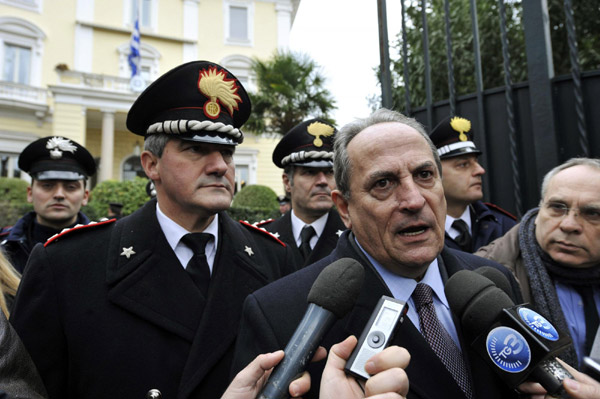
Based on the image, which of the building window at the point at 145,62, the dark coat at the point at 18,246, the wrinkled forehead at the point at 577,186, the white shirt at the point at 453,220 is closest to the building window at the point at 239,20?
the building window at the point at 145,62

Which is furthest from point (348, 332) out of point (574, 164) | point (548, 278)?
point (574, 164)

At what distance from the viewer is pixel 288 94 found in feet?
48.2

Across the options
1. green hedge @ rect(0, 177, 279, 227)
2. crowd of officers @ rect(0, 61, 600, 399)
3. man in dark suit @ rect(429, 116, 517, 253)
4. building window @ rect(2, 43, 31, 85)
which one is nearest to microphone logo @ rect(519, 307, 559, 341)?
crowd of officers @ rect(0, 61, 600, 399)

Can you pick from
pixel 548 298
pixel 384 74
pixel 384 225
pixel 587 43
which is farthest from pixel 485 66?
pixel 384 225

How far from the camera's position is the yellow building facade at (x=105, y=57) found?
21.8m

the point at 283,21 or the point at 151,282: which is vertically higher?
the point at 283,21

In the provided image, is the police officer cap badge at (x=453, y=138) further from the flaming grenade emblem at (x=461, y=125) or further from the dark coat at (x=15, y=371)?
the dark coat at (x=15, y=371)

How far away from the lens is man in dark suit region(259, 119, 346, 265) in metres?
3.79

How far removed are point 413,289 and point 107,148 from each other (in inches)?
901

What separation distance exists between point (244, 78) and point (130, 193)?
1293 cm

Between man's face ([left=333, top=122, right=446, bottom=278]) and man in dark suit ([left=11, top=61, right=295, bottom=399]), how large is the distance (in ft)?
2.35

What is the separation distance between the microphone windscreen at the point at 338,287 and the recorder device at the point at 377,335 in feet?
0.38

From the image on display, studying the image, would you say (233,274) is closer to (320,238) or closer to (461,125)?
(320,238)

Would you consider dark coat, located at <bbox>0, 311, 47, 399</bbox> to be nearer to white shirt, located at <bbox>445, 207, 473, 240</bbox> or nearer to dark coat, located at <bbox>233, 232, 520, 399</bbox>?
dark coat, located at <bbox>233, 232, 520, 399</bbox>
